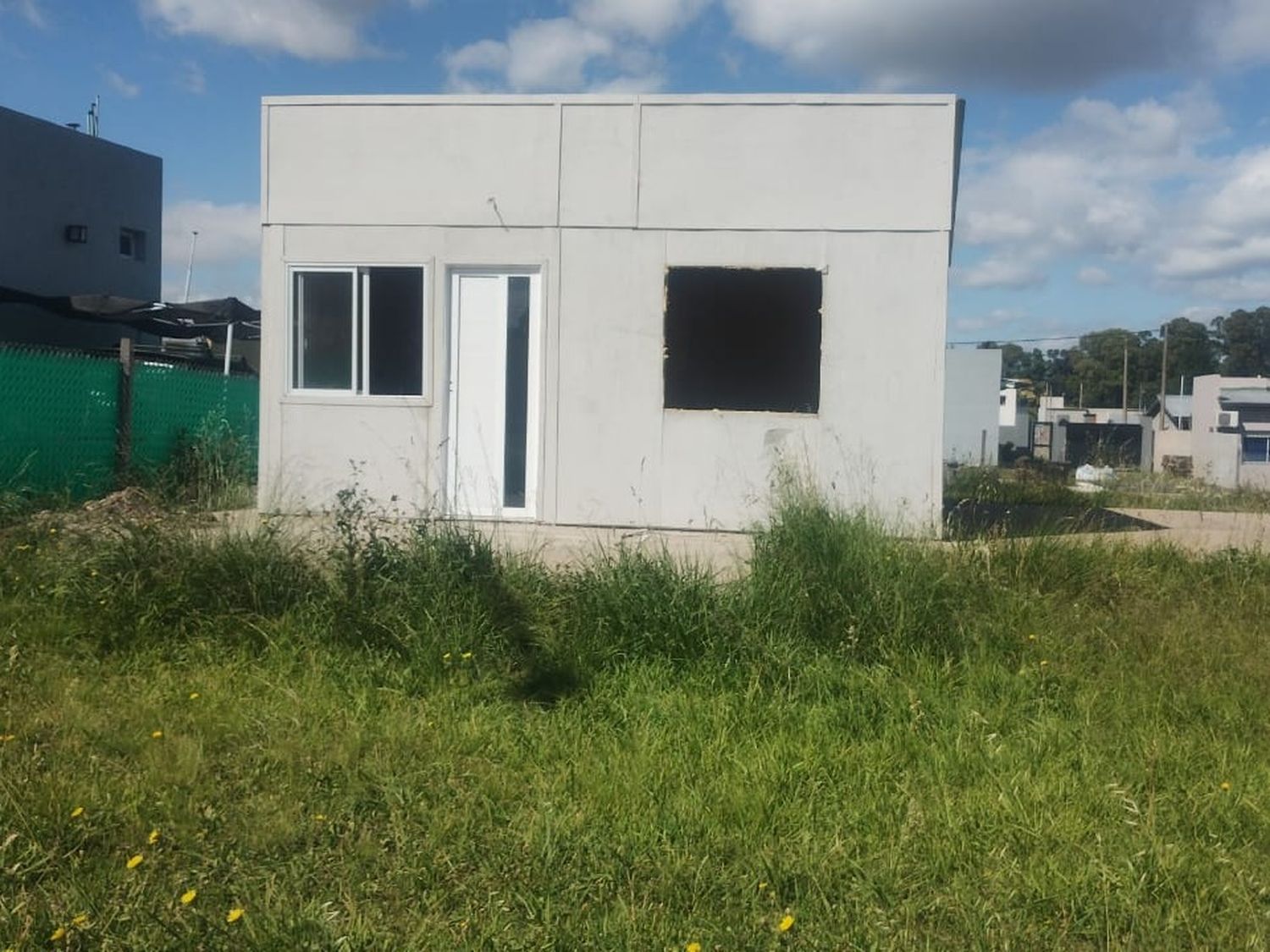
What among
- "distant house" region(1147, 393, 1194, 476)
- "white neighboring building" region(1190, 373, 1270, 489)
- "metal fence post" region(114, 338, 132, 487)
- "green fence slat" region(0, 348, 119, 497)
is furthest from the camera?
"distant house" region(1147, 393, 1194, 476)

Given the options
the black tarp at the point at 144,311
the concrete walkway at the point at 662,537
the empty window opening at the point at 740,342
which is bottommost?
the concrete walkway at the point at 662,537

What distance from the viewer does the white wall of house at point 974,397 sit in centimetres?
3781

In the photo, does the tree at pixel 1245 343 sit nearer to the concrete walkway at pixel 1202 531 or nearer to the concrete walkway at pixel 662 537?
the concrete walkway at pixel 1202 531

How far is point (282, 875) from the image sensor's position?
373cm

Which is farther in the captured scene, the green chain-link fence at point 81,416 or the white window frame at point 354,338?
the green chain-link fence at point 81,416

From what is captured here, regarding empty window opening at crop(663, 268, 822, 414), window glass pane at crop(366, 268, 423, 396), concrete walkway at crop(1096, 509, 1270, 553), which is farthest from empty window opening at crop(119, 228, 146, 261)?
concrete walkway at crop(1096, 509, 1270, 553)

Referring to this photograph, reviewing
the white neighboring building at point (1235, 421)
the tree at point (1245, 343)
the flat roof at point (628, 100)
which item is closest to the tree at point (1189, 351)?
the tree at point (1245, 343)

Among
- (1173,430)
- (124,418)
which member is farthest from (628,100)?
(1173,430)

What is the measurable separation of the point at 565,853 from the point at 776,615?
8.12 ft

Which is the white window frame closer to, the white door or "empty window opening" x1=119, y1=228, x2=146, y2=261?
the white door

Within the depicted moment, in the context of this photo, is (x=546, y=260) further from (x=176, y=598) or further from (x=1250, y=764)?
(x=1250, y=764)

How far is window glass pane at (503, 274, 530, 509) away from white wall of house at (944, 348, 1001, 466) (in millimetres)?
29474

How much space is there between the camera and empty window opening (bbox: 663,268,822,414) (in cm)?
970

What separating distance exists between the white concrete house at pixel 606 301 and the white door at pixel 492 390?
0.8 inches
